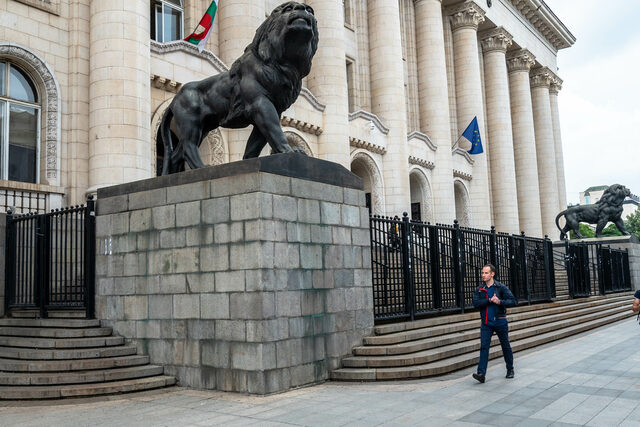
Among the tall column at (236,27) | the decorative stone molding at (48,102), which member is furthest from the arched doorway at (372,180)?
the decorative stone molding at (48,102)

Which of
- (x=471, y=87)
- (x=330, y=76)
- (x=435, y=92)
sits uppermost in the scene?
(x=471, y=87)

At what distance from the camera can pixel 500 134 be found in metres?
36.7

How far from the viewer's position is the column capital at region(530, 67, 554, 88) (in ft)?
149

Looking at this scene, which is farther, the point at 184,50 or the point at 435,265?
the point at 184,50

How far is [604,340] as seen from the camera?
43.8 feet

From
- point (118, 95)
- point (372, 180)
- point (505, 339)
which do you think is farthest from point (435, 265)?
point (372, 180)

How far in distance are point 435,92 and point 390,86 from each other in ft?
16.1

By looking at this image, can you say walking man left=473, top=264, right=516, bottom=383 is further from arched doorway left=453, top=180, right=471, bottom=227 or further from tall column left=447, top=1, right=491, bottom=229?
tall column left=447, top=1, right=491, bottom=229

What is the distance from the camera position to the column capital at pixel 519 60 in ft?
135

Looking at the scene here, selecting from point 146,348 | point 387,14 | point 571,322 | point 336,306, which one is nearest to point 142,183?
point 146,348

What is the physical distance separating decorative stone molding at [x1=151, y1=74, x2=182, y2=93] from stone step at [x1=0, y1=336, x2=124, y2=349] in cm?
904

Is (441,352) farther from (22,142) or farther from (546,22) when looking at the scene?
(546,22)

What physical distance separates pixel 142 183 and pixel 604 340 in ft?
34.8

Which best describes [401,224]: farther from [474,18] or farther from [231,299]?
[474,18]
